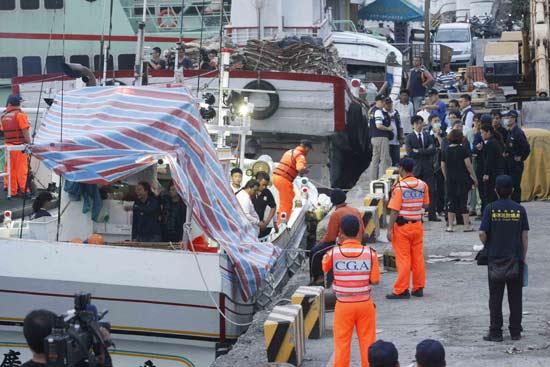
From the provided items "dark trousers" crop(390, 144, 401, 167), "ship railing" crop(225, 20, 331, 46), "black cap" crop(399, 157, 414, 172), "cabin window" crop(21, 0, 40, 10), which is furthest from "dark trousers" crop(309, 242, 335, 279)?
"cabin window" crop(21, 0, 40, 10)

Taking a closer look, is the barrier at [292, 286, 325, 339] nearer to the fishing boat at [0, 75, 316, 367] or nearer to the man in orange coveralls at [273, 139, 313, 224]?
the fishing boat at [0, 75, 316, 367]

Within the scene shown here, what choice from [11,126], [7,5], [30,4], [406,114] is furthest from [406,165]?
[7,5]

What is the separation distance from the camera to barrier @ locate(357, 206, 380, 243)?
17.6m

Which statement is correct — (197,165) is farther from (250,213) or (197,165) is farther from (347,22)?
(347,22)

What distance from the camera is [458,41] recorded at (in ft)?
163

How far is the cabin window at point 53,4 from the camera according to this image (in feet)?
109

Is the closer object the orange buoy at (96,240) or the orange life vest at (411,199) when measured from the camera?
the orange life vest at (411,199)

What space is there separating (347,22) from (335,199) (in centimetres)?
2772

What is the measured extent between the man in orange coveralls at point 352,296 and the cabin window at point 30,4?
25.7 meters

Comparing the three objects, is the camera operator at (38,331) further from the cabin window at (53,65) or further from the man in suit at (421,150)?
the cabin window at (53,65)

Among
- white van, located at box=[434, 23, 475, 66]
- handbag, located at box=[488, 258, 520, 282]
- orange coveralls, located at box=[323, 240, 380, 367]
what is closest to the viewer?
orange coveralls, located at box=[323, 240, 380, 367]

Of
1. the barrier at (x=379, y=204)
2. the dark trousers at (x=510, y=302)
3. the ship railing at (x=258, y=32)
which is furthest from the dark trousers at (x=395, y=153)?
the dark trousers at (x=510, y=302)

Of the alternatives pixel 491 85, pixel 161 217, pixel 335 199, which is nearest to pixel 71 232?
pixel 161 217

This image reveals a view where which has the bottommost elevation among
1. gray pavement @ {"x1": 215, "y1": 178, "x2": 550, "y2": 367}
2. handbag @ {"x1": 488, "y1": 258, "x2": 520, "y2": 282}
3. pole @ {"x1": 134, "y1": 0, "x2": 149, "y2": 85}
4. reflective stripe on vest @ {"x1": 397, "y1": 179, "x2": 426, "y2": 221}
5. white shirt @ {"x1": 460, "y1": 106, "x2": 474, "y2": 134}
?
gray pavement @ {"x1": 215, "y1": 178, "x2": 550, "y2": 367}
